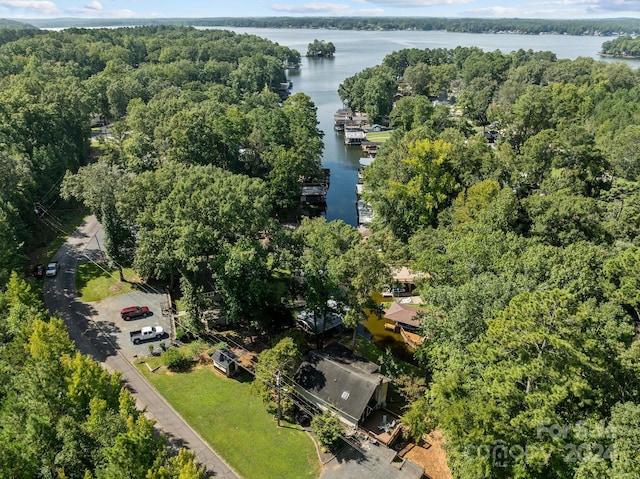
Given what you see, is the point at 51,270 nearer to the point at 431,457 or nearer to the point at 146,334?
the point at 146,334

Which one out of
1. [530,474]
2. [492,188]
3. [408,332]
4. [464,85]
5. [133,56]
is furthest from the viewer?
[133,56]

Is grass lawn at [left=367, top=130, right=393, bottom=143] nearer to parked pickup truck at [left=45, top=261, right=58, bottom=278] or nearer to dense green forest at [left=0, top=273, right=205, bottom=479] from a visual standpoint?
parked pickup truck at [left=45, top=261, right=58, bottom=278]

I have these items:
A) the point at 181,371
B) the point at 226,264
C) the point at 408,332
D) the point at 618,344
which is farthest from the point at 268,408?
the point at 618,344

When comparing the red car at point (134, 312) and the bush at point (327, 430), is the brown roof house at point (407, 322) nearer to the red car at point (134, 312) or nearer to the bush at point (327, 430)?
the bush at point (327, 430)

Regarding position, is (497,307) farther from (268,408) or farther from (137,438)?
(137,438)

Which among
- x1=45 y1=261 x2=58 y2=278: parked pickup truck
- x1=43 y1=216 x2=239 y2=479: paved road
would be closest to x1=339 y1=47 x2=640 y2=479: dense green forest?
x1=43 y1=216 x2=239 y2=479: paved road
